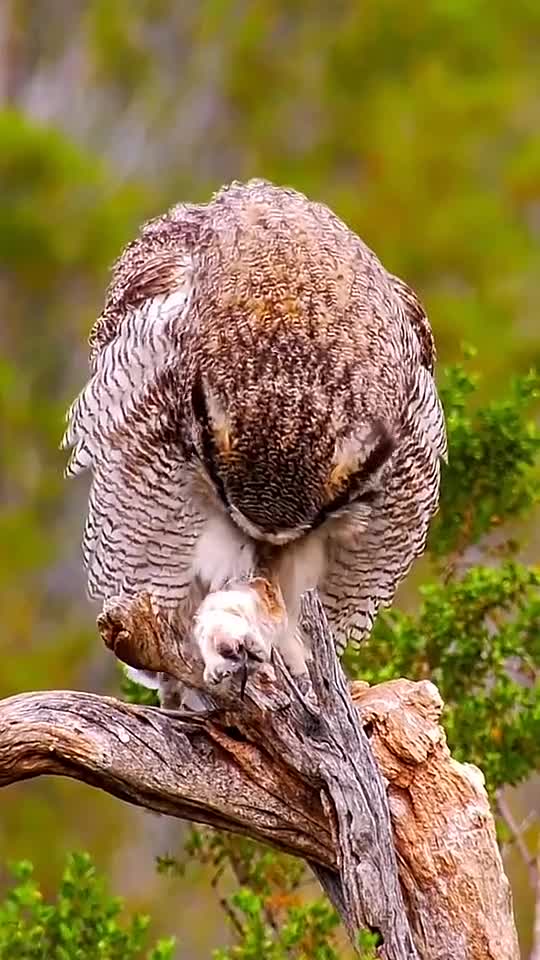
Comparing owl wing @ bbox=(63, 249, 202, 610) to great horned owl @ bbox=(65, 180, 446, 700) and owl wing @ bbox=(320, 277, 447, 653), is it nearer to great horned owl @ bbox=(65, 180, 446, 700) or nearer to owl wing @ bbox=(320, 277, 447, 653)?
great horned owl @ bbox=(65, 180, 446, 700)

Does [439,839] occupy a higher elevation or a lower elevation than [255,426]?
lower

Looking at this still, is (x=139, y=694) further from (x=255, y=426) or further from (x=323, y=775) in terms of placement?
(x=255, y=426)

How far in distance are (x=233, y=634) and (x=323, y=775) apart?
28 cm

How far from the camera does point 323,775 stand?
2824 millimetres

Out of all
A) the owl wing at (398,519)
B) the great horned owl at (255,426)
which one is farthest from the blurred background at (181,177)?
the great horned owl at (255,426)

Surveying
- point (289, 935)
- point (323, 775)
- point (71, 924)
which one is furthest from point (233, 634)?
point (71, 924)

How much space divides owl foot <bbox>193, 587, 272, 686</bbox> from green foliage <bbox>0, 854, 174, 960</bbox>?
866 millimetres

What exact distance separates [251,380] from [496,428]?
1.24 metres

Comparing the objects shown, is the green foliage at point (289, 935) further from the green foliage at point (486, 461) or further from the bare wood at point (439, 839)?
the green foliage at point (486, 461)

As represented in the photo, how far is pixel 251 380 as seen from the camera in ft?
9.18

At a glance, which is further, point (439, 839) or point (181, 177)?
point (181, 177)

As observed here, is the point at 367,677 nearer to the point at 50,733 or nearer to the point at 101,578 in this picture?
the point at 101,578

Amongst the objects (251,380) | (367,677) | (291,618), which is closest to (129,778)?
(291,618)

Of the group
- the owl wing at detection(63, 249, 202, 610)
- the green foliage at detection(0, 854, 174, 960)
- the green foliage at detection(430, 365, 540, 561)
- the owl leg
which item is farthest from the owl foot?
the green foliage at detection(430, 365, 540, 561)
